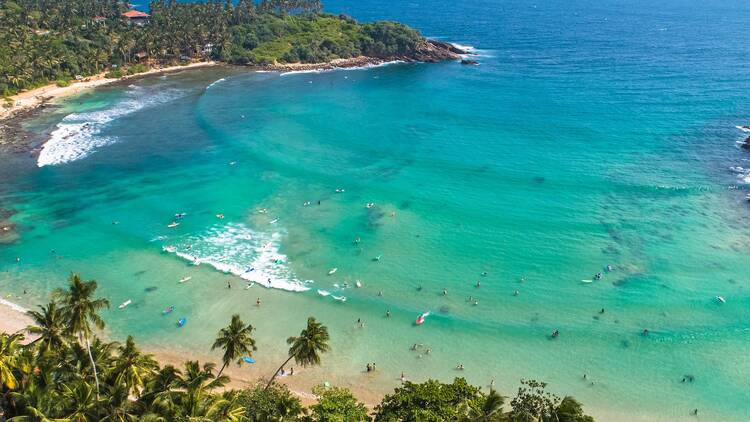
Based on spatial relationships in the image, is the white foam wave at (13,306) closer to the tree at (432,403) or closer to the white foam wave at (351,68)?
the tree at (432,403)

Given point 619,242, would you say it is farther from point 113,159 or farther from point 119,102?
point 119,102

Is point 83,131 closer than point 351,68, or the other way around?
point 83,131

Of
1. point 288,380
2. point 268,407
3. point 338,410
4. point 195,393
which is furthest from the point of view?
point 288,380

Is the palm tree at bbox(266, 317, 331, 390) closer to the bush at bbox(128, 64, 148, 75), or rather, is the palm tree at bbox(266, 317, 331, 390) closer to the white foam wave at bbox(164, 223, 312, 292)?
the white foam wave at bbox(164, 223, 312, 292)

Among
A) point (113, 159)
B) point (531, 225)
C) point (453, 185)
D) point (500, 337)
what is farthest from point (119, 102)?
point (500, 337)

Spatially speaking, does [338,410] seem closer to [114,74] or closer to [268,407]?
[268,407]

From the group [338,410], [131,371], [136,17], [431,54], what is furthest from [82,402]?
[136,17]
